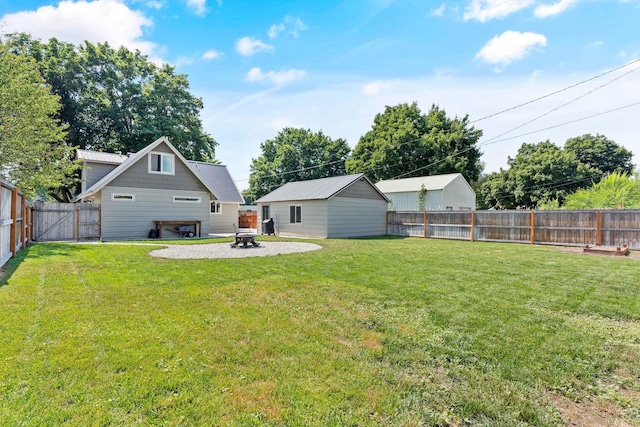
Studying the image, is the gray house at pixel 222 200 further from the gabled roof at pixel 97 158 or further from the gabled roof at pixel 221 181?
the gabled roof at pixel 97 158

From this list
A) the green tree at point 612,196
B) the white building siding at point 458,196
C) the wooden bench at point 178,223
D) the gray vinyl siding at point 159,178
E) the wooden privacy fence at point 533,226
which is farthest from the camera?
the white building siding at point 458,196

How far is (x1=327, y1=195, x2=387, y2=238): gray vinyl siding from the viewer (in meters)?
17.5

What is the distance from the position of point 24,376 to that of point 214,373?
4.86 ft

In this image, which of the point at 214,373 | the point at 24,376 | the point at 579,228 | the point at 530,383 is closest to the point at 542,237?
the point at 579,228

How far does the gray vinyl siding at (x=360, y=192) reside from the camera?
18047 mm

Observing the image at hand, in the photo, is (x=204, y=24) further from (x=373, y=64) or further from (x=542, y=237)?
(x=542, y=237)

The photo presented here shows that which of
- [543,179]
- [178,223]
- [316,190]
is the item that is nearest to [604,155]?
[543,179]

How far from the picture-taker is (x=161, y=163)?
53.4 ft

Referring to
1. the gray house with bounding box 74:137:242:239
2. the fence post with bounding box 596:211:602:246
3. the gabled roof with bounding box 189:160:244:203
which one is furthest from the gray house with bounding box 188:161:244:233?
the fence post with bounding box 596:211:602:246

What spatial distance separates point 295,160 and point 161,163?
72.8 feet

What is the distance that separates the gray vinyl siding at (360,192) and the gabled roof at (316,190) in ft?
0.58

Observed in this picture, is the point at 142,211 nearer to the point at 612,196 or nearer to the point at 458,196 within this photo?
the point at 458,196

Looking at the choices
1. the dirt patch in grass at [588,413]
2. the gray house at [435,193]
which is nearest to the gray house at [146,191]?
the gray house at [435,193]

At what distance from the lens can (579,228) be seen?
1309cm
